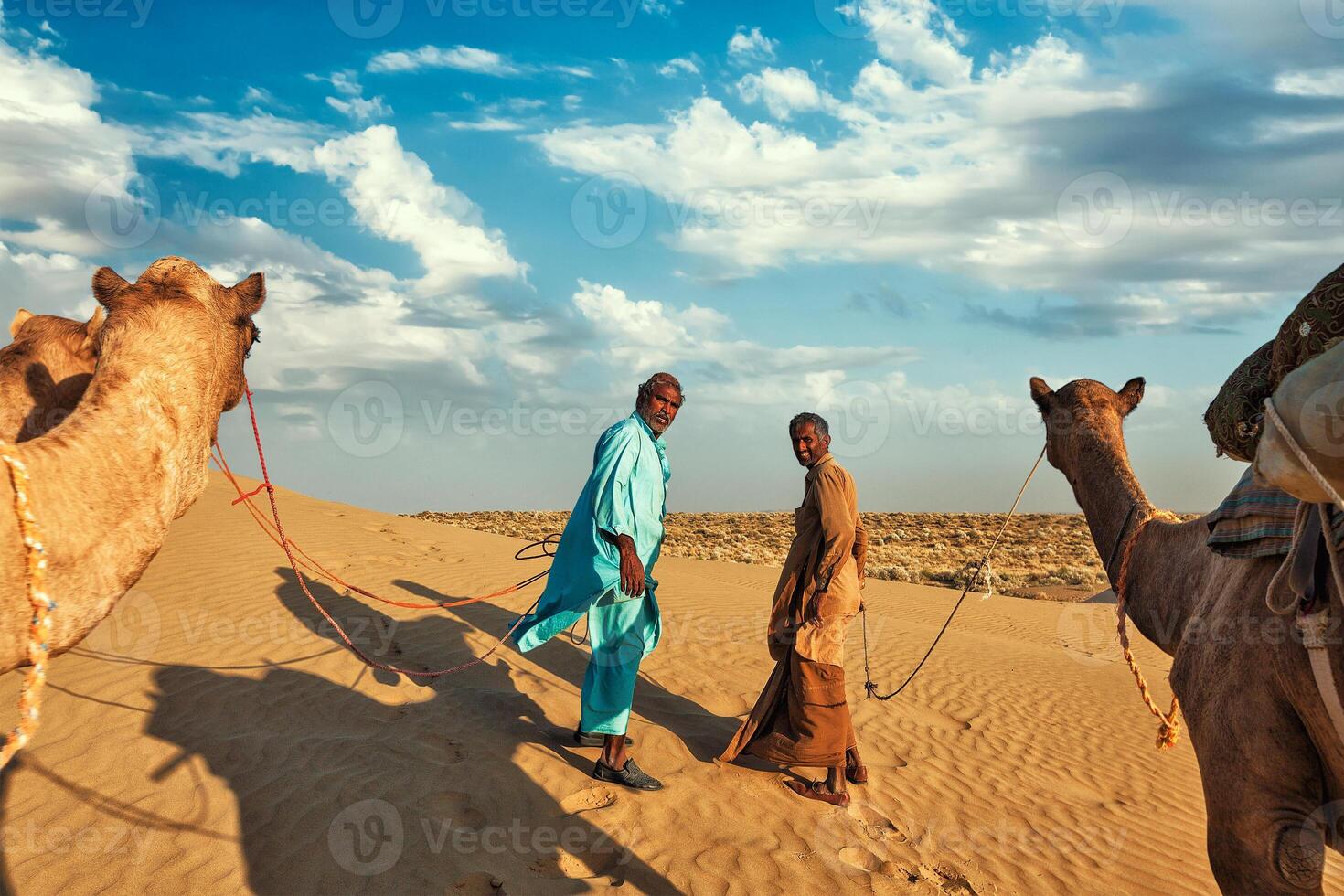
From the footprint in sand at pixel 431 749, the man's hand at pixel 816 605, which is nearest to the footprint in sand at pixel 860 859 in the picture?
the man's hand at pixel 816 605

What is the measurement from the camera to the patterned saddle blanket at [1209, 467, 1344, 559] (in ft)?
9.37

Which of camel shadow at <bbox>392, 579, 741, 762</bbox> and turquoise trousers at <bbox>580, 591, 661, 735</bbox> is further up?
turquoise trousers at <bbox>580, 591, 661, 735</bbox>

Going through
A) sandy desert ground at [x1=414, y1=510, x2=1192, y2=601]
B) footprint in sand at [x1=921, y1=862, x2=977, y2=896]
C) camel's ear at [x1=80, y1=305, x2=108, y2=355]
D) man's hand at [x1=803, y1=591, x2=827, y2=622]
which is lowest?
sandy desert ground at [x1=414, y1=510, x2=1192, y2=601]

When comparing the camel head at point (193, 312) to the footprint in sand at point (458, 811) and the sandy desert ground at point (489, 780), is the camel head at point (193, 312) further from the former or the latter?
the footprint in sand at point (458, 811)

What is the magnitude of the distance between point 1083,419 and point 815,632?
91.9 inches

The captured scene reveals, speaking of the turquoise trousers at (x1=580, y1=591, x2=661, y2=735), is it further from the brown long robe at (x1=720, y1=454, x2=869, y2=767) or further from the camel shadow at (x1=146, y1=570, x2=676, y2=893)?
the brown long robe at (x1=720, y1=454, x2=869, y2=767)

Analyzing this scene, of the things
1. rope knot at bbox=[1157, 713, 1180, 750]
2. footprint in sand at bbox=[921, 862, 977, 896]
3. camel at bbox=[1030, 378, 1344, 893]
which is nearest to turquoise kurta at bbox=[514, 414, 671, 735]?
footprint in sand at bbox=[921, 862, 977, 896]

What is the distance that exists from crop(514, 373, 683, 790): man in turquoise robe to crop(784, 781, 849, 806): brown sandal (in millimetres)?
1091

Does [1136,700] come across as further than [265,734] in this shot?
Yes

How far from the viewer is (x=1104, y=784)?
24.6ft

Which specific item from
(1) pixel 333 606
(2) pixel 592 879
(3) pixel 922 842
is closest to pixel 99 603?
(2) pixel 592 879

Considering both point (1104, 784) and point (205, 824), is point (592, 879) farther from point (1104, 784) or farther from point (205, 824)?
point (1104, 784)

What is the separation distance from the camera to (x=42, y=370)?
3600mm

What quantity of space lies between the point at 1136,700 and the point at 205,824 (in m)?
11.2
